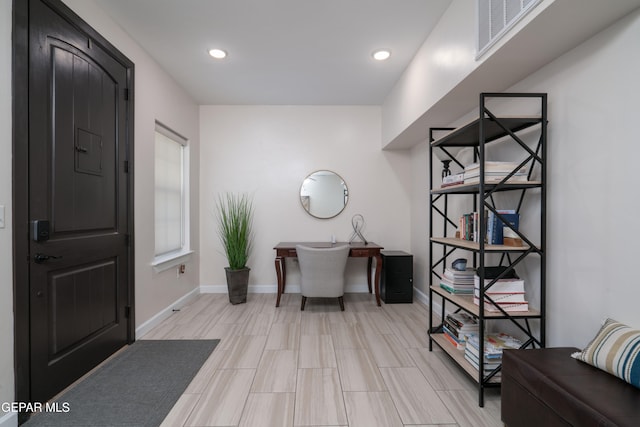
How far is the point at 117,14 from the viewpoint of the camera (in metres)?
2.17

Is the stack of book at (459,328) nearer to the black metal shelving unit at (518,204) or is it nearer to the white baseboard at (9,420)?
the black metal shelving unit at (518,204)

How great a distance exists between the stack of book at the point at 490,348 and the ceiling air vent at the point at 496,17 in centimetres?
176

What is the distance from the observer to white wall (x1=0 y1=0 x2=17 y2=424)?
4.63 feet

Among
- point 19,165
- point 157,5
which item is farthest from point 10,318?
point 157,5

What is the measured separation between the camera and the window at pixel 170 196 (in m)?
3.06

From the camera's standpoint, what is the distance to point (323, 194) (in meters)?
3.96

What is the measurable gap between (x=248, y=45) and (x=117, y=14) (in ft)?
3.22

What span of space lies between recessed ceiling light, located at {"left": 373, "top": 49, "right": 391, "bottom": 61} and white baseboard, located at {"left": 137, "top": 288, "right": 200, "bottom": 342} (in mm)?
3322

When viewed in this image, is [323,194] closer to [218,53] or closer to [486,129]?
[218,53]

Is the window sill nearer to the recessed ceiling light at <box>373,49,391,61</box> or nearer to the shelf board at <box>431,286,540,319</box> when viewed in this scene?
the shelf board at <box>431,286,540,319</box>

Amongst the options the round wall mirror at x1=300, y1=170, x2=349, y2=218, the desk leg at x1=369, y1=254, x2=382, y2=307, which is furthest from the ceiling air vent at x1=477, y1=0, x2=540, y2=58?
the round wall mirror at x1=300, y1=170, x2=349, y2=218

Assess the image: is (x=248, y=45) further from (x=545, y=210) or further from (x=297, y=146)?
(x=545, y=210)

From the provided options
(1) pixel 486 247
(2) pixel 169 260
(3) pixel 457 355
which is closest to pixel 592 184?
(1) pixel 486 247

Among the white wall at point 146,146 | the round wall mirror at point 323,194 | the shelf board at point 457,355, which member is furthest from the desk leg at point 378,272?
the white wall at point 146,146
